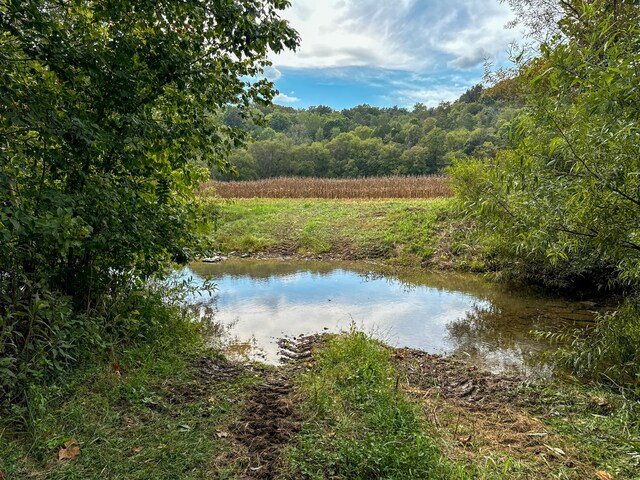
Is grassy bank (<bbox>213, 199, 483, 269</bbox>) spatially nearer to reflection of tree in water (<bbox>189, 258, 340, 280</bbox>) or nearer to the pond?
reflection of tree in water (<bbox>189, 258, 340, 280</bbox>)

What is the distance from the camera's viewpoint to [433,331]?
761 centimetres

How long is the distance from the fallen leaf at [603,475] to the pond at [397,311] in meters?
2.72

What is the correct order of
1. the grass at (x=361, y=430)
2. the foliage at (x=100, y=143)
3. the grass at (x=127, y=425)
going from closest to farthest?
1. the grass at (x=127, y=425)
2. the grass at (x=361, y=430)
3. the foliage at (x=100, y=143)

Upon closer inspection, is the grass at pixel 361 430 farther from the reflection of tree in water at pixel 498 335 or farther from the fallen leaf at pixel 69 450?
the reflection of tree in water at pixel 498 335

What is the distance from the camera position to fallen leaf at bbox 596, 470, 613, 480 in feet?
9.71

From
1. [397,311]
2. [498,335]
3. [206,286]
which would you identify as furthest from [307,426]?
[397,311]

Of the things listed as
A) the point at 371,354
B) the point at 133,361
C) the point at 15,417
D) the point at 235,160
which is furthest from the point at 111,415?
the point at 235,160

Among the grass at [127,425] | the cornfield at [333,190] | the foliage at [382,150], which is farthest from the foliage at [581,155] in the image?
the foliage at [382,150]

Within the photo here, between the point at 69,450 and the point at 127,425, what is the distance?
20.3 inches

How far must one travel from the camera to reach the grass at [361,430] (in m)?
2.93

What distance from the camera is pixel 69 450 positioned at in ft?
9.64

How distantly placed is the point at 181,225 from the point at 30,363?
2.07m

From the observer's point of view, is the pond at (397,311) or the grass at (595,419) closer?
the grass at (595,419)

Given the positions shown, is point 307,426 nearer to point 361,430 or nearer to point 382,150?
point 361,430
